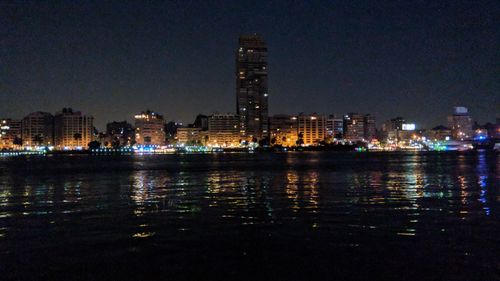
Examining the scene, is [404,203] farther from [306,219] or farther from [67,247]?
[67,247]

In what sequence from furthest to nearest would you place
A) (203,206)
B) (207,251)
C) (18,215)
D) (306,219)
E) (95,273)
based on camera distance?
(203,206) < (18,215) < (306,219) < (207,251) < (95,273)

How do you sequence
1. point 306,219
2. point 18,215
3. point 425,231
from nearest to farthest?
point 425,231
point 306,219
point 18,215

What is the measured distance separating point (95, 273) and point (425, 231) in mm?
11423

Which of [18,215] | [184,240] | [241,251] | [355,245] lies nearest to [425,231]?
[355,245]

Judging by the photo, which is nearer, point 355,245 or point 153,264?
point 153,264

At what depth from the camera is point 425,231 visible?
59.1ft

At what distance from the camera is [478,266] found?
1283 cm

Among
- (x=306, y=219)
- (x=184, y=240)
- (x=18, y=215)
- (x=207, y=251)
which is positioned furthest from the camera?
(x=18, y=215)

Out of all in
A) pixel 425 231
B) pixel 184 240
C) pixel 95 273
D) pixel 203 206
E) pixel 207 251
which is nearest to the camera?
pixel 95 273

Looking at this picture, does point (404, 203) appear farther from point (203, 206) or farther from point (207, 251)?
point (207, 251)

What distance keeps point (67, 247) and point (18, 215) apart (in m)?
9.36

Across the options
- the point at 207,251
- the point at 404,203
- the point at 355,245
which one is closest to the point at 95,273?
the point at 207,251

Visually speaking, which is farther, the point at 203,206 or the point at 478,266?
the point at 203,206

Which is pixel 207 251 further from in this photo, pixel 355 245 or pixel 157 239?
pixel 355 245
